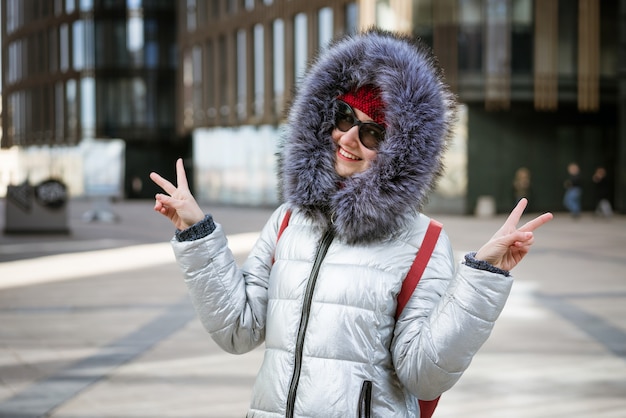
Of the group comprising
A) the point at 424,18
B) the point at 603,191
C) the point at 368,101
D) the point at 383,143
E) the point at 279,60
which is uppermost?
the point at 424,18

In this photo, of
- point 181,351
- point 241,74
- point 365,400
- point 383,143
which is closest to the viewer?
point 365,400

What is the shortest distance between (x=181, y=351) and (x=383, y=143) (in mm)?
5182

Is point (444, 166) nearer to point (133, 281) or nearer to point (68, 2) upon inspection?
point (133, 281)

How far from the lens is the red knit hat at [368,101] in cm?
254

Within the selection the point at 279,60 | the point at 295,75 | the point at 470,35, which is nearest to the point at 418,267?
the point at 295,75

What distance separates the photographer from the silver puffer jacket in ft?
7.45

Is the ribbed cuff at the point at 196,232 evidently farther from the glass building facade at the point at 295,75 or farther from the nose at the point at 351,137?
the glass building facade at the point at 295,75

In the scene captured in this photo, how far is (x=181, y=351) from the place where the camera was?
731 cm

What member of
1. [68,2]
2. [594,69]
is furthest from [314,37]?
[68,2]

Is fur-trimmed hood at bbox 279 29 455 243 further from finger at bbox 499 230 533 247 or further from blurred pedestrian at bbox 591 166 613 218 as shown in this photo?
blurred pedestrian at bbox 591 166 613 218

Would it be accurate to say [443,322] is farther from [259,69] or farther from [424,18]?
[259,69]

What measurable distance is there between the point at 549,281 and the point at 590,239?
8.01 m

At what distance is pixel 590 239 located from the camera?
19359 mm

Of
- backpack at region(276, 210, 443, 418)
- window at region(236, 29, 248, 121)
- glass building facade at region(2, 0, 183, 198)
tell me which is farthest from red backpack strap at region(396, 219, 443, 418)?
glass building facade at region(2, 0, 183, 198)
